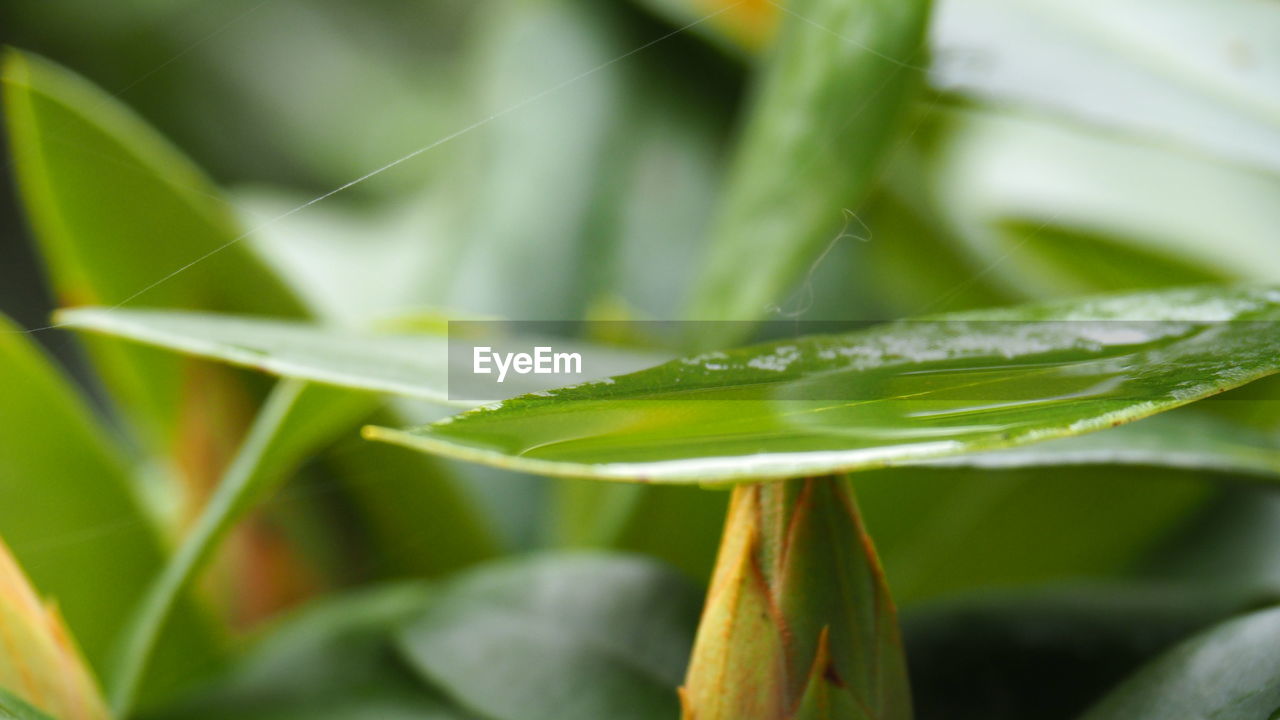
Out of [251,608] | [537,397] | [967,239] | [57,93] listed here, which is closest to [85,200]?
[57,93]

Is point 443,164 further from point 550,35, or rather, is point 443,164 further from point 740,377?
point 740,377

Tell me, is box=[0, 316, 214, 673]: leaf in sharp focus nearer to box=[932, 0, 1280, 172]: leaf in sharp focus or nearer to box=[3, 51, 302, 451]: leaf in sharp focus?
box=[3, 51, 302, 451]: leaf in sharp focus

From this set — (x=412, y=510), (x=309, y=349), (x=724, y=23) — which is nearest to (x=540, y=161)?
(x=724, y=23)

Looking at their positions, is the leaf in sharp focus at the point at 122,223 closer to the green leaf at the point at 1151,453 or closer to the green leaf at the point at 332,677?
the green leaf at the point at 332,677

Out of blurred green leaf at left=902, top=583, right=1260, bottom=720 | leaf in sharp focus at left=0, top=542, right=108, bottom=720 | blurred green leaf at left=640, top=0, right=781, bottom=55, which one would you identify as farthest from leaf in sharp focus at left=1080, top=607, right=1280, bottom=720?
blurred green leaf at left=640, top=0, right=781, bottom=55

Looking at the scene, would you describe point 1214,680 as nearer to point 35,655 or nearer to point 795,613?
point 795,613
